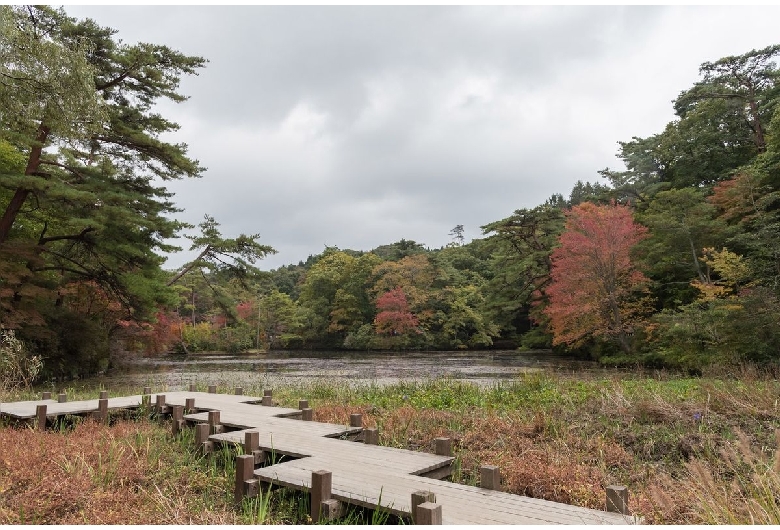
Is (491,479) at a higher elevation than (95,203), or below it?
below

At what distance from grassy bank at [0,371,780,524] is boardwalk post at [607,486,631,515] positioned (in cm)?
20

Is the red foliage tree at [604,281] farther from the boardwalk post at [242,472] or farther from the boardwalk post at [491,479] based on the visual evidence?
the boardwalk post at [242,472]

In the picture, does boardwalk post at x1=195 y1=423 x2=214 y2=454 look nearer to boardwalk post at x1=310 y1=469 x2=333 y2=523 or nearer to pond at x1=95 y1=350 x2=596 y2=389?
boardwalk post at x1=310 y1=469 x2=333 y2=523

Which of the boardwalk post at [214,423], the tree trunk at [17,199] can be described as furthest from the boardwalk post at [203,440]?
the tree trunk at [17,199]

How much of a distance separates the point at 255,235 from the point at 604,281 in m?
14.2

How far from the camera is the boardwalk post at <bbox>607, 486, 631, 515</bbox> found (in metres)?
3.12

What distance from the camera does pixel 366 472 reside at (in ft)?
13.3

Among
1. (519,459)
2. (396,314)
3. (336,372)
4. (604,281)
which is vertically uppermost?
(604,281)

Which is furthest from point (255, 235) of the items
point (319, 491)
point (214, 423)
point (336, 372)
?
point (319, 491)

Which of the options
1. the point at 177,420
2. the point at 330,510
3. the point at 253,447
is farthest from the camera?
the point at 177,420

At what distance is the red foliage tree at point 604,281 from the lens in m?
19.8

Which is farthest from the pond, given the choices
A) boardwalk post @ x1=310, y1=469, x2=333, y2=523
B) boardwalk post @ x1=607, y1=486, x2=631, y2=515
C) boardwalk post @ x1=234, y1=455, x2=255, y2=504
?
boardwalk post @ x1=607, y1=486, x2=631, y2=515

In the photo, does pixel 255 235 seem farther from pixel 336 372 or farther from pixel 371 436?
pixel 371 436

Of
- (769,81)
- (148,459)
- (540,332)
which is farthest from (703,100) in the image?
(148,459)
